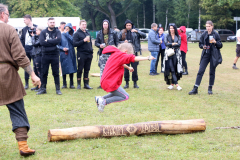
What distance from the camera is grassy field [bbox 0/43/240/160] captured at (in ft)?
13.9

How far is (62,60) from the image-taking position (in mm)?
9672

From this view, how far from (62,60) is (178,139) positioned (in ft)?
19.7

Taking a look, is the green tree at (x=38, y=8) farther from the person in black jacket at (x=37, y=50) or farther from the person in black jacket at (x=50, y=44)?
the person in black jacket at (x=50, y=44)

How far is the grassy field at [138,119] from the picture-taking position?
4223 mm

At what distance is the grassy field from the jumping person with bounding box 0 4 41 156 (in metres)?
0.45

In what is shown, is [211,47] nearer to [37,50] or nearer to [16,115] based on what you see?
[37,50]

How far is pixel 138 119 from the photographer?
5.87 metres

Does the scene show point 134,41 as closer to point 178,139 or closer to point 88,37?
point 88,37

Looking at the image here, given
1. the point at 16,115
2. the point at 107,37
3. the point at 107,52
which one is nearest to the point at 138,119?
the point at 107,52

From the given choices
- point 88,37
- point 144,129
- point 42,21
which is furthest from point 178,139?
point 42,21

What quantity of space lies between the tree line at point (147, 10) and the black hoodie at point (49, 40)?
2655 cm

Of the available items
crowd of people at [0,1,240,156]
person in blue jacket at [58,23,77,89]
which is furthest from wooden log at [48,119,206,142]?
person in blue jacket at [58,23,77,89]

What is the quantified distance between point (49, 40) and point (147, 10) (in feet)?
189

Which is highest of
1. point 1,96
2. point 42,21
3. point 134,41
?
point 42,21
